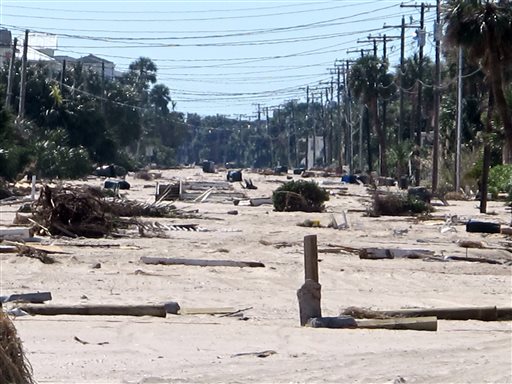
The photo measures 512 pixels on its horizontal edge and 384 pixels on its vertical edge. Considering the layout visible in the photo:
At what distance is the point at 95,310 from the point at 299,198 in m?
33.1

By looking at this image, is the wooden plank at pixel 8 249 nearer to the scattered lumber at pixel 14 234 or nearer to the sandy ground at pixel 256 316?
the sandy ground at pixel 256 316

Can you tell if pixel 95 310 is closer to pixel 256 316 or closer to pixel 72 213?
pixel 256 316

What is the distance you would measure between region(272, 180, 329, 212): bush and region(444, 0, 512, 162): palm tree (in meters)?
12.1

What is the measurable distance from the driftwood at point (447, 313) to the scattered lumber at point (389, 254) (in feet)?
32.9

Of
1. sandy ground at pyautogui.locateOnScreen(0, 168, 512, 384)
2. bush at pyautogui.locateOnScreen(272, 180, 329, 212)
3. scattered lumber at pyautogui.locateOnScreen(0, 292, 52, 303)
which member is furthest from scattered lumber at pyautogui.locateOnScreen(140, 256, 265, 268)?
bush at pyautogui.locateOnScreen(272, 180, 329, 212)

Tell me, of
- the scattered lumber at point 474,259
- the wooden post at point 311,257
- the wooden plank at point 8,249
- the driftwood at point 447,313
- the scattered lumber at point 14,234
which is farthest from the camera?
the scattered lumber at point 14,234

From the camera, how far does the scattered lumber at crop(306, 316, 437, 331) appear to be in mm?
15403

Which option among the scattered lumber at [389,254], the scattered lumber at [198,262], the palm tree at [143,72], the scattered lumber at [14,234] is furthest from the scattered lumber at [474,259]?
the palm tree at [143,72]

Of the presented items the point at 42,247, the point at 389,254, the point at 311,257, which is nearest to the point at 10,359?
the point at 311,257

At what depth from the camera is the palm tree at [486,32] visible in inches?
1444

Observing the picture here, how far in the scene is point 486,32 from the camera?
36.6 metres

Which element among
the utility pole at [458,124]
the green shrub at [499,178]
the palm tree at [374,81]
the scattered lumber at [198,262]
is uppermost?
the palm tree at [374,81]

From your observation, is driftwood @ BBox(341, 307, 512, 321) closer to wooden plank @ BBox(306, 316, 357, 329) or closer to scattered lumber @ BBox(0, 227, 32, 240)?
wooden plank @ BBox(306, 316, 357, 329)

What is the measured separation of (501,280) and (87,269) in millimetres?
7596
